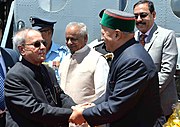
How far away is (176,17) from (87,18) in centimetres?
123

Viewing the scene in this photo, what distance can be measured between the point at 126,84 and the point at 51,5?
345 centimetres

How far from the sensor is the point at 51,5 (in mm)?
6402

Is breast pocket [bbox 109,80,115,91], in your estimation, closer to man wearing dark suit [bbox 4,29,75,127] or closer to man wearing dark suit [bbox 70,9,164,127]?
man wearing dark suit [bbox 70,9,164,127]

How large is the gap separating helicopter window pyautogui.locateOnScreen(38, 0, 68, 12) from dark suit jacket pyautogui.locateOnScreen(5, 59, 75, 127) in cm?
284

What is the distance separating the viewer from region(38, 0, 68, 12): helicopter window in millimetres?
6383

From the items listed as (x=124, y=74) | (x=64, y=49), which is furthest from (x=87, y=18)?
(x=124, y=74)

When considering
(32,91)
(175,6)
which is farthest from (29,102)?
(175,6)

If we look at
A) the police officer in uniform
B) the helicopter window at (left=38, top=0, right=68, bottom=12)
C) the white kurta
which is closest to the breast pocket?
the white kurta

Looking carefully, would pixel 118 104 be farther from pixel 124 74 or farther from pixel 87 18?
pixel 87 18

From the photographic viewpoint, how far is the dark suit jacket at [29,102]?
3455mm

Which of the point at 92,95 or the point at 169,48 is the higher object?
the point at 169,48

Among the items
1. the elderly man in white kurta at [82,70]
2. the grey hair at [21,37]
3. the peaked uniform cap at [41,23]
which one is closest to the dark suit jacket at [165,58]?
the elderly man in white kurta at [82,70]

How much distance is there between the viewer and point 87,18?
6254 millimetres

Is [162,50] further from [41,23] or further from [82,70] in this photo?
[41,23]
